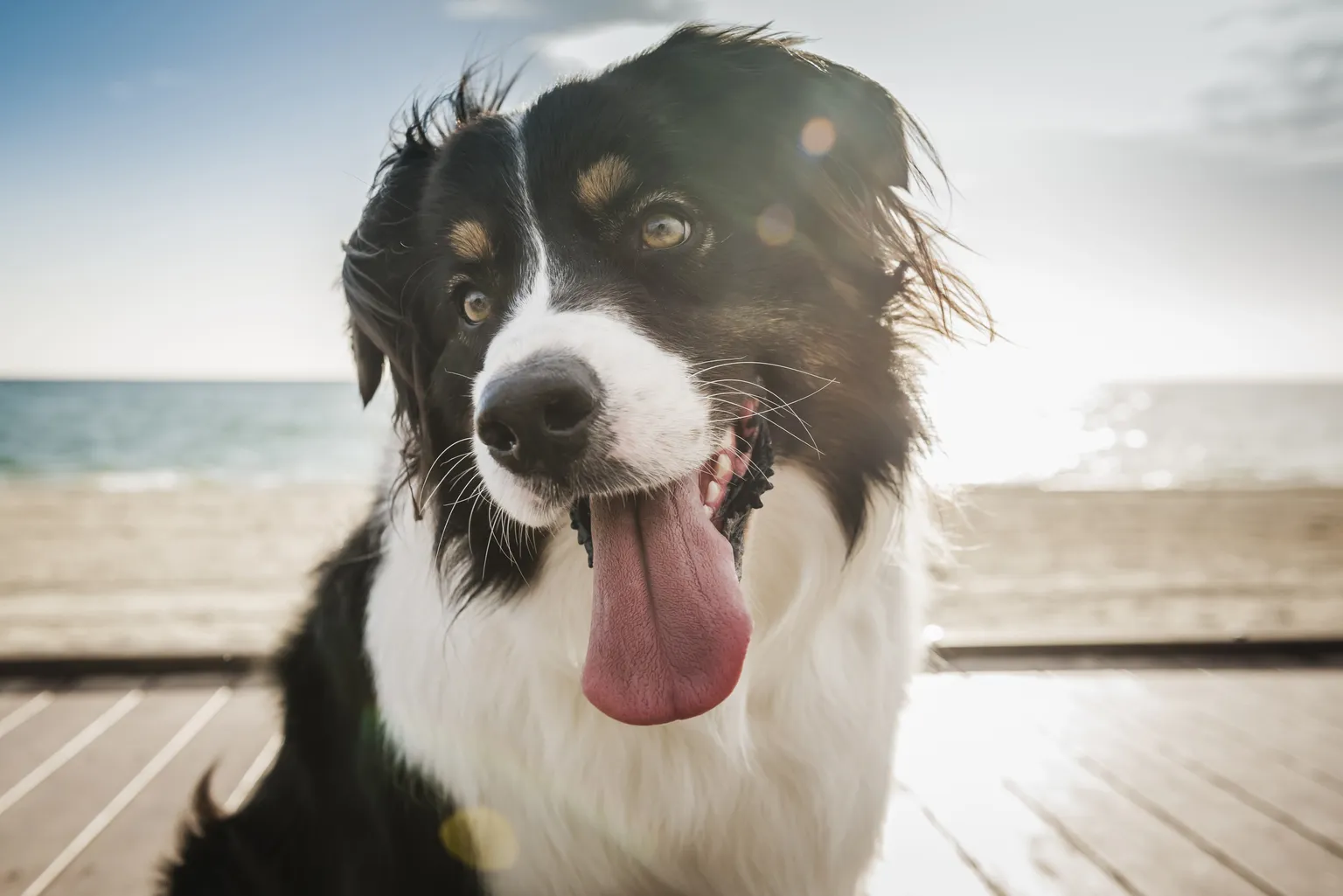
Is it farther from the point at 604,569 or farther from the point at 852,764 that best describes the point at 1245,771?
the point at 604,569

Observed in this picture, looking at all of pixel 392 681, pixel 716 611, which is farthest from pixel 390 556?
pixel 716 611

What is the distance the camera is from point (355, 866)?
1.94 metres

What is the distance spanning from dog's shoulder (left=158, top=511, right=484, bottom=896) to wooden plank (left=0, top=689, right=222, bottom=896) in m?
0.52

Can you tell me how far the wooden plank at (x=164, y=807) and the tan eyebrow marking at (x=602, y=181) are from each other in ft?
5.26

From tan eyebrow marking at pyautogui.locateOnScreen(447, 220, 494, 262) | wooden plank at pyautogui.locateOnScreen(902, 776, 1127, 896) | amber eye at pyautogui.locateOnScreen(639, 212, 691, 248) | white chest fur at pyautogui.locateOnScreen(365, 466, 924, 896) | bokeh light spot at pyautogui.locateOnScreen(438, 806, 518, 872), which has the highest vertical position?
amber eye at pyautogui.locateOnScreen(639, 212, 691, 248)

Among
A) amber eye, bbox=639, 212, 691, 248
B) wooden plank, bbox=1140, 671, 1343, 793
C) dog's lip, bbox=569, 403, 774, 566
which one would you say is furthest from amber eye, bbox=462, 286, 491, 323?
wooden plank, bbox=1140, 671, 1343, 793

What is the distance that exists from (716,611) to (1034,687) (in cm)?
242

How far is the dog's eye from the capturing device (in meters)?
1.91

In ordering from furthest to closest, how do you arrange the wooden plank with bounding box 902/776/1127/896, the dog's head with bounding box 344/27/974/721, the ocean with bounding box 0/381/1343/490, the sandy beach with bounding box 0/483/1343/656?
the ocean with bounding box 0/381/1343/490 < the sandy beach with bounding box 0/483/1343/656 < the wooden plank with bounding box 902/776/1127/896 < the dog's head with bounding box 344/27/974/721

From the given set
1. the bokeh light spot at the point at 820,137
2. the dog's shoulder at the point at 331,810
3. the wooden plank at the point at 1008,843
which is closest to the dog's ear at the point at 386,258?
the dog's shoulder at the point at 331,810

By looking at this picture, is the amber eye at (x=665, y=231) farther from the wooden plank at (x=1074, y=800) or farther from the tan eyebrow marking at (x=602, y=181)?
the wooden plank at (x=1074, y=800)

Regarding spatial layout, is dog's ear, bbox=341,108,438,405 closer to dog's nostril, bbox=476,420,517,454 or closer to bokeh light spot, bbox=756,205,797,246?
dog's nostril, bbox=476,420,517,454

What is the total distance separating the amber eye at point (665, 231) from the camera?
69.4 inches

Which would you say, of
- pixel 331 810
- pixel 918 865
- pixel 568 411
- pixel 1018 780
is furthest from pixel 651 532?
pixel 1018 780
